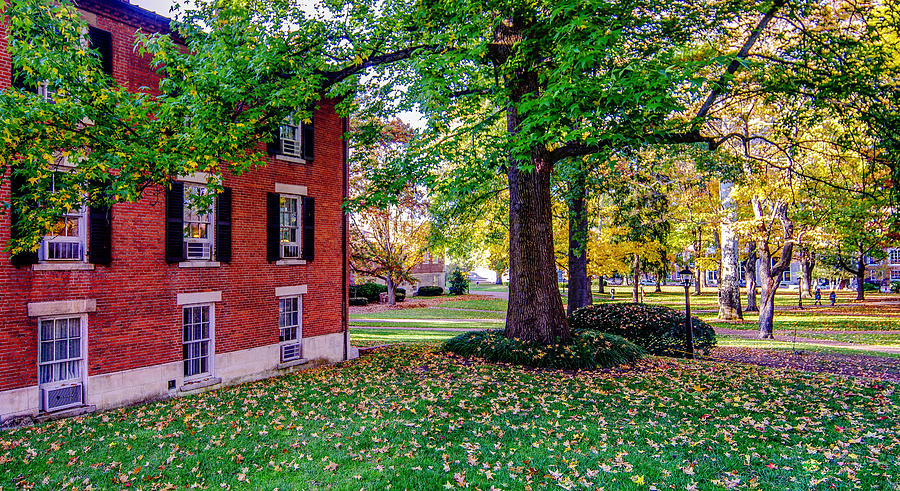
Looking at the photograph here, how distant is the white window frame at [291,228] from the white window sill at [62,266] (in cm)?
448

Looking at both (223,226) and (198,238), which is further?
(223,226)

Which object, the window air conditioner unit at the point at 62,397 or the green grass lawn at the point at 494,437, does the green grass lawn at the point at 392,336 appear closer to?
the green grass lawn at the point at 494,437

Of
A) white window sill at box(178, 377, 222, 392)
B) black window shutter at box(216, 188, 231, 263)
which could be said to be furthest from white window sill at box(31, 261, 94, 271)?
white window sill at box(178, 377, 222, 392)

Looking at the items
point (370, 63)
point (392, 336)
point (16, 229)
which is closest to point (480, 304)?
point (392, 336)

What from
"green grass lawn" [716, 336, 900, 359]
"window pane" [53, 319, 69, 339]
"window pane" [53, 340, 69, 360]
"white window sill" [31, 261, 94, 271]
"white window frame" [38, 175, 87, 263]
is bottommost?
"green grass lawn" [716, 336, 900, 359]

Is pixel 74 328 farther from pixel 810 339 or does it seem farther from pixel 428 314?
pixel 810 339

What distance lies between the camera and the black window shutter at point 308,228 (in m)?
13.9

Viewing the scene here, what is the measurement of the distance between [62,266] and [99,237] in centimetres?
84

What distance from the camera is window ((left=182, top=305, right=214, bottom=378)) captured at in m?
11.6

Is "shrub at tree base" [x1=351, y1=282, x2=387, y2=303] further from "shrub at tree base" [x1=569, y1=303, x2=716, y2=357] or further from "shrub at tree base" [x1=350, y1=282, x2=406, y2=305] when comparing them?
"shrub at tree base" [x1=569, y1=303, x2=716, y2=357]

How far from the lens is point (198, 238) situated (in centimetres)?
1184

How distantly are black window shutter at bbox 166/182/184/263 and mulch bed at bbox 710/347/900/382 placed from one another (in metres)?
15.3

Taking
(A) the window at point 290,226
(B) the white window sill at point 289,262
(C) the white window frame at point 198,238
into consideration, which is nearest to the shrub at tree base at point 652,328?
(B) the white window sill at point 289,262

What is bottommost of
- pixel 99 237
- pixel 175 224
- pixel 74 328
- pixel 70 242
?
pixel 74 328
